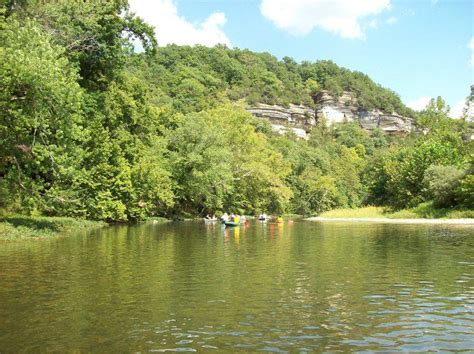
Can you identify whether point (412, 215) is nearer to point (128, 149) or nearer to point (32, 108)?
point (128, 149)

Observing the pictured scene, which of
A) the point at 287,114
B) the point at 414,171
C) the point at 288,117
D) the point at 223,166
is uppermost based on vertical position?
the point at 287,114

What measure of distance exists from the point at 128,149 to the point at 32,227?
19306mm

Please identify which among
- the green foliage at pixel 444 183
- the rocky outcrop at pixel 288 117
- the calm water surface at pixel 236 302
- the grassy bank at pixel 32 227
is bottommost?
the calm water surface at pixel 236 302

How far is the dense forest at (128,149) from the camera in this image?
28.4 metres

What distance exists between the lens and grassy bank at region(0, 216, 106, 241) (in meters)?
29.0

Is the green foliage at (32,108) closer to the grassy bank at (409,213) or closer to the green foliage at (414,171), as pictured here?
the grassy bank at (409,213)

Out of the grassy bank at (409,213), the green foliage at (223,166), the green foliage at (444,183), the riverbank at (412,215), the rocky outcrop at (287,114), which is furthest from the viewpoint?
the rocky outcrop at (287,114)

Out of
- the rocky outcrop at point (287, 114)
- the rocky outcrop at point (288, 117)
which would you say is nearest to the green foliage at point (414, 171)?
the rocky outcrop at point (288, 117)

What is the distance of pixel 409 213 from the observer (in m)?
60.6

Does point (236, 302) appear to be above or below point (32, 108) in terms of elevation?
below

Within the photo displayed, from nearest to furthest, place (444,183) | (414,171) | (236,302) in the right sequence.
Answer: (236,302), (444,183), (414,171)

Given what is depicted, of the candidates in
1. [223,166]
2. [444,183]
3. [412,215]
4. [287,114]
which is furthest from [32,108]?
[287,114]

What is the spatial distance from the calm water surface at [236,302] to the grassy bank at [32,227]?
725cm

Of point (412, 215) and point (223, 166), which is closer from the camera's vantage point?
point (412, 215)
